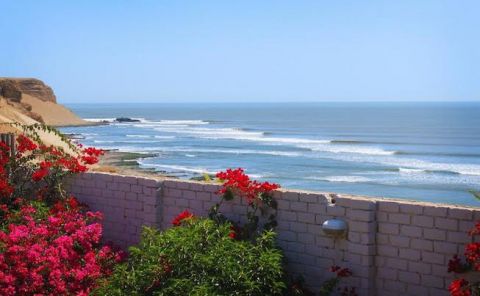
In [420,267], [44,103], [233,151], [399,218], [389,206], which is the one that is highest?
[389,206]

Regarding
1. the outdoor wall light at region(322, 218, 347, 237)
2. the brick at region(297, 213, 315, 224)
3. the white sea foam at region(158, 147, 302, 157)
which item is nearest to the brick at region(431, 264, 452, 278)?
the outdoor wall light at region(322, 218, 347, 237)

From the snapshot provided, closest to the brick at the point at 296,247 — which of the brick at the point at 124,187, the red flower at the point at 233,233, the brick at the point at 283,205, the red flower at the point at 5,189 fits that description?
the brick at the point at 283,205

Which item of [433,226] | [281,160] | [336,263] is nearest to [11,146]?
[336,263]

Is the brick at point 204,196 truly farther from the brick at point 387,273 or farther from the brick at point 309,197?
the brick at point 387,273

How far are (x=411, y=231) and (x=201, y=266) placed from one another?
2.04 meters

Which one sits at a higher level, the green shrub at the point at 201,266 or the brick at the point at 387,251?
the brick at the point at 387,251

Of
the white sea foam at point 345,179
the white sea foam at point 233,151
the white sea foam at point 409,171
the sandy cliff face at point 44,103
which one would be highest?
the sandy cliff face at point 44,103

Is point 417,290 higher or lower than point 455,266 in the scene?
lower

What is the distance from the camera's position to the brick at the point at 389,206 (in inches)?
246

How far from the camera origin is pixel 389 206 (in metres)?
6.29

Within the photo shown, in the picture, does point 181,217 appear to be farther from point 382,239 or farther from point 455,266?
point 455,266

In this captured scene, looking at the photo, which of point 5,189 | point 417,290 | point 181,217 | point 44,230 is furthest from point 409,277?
point 5,189

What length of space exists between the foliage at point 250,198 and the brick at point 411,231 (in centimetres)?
151

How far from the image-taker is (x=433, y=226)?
19.7 ft
